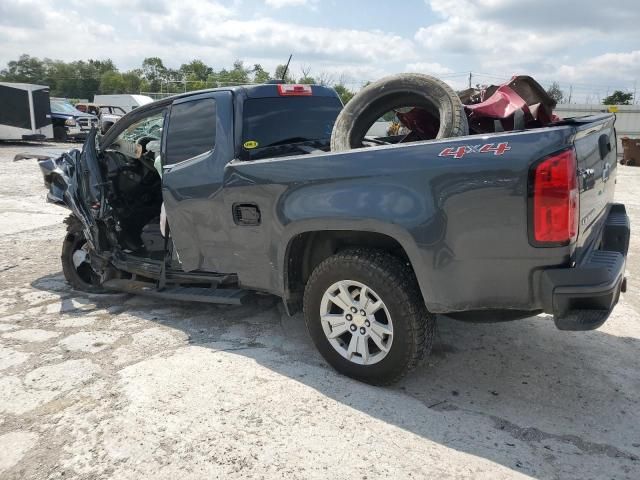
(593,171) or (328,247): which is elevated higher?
(593,171)

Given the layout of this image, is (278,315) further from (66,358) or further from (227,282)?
(66,358)

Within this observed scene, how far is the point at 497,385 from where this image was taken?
3.38 m

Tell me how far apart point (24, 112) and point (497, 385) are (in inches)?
885

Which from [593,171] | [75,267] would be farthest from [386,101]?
[75,267]

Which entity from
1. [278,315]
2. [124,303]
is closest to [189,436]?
[278,315]

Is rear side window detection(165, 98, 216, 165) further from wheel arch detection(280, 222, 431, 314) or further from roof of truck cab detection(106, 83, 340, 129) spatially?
wheel arch detection(280, 222, 431, 314)

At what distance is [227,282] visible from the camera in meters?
4.17

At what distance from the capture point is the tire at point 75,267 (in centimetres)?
536

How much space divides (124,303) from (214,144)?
2.00 meters

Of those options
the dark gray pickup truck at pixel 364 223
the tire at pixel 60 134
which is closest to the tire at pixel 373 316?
the dark gray pickup truck at pixel 364 223

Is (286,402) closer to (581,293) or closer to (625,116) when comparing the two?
(581,293)

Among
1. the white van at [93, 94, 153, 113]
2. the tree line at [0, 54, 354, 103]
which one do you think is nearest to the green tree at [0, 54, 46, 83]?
the tree line at [0, 54, 354, 103]

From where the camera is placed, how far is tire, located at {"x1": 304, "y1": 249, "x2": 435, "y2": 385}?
10.0 feet

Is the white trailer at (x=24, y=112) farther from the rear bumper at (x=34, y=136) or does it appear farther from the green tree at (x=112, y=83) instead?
the green tree at (x=112, y=83)
